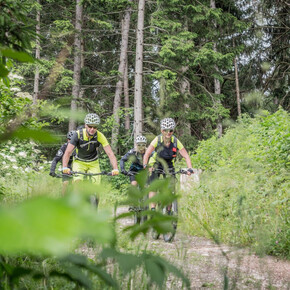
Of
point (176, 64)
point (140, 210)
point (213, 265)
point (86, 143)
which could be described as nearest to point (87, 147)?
point (86, 143)

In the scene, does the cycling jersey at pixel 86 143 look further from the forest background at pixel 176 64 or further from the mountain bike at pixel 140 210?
the forest background at pixel 176 64

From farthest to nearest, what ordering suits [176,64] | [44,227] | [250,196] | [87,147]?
1. [176,64]
2. [87,147]
3. [250,196]
4. [44,227]

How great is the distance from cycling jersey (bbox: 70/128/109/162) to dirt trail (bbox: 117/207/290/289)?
2.56 meters

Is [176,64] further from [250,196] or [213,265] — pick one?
[213,265]

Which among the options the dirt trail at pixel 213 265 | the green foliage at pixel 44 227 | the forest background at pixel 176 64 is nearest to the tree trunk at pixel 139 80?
the forest background at pixel 176 64

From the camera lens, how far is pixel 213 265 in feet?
10.0

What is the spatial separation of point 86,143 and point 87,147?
485 mm

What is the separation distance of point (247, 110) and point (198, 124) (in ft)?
16.1

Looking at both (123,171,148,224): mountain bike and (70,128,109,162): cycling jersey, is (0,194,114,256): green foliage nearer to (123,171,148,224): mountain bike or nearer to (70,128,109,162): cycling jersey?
(123,171,148,224): mountain bike

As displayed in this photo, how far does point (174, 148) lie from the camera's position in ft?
25.2

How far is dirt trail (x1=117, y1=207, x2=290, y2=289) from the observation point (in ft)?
6.27

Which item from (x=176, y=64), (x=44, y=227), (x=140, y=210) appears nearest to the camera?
(x=44, y=227)

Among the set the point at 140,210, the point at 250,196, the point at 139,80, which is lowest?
the point at 250,196

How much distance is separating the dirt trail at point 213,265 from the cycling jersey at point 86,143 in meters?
2.56
